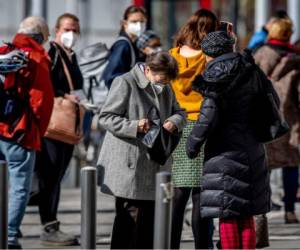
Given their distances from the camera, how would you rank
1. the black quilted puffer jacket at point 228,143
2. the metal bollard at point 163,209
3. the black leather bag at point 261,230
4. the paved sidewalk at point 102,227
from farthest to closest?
1. the paved sidewalk at point 102,227
2. the black leather bag at point 261,230
3. the black quilted puffer jacket at point 228,143
4. the metal bollard at point 163,209

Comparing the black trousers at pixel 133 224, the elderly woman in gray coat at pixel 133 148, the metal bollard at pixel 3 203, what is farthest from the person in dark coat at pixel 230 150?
the metal bollard at pixel 3 203

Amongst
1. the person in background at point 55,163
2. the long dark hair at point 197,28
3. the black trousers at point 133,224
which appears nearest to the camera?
the black trousers at point 133,224

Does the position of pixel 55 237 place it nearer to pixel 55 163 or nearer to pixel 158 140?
pixel 55 163

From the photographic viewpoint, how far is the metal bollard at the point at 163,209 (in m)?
7.46

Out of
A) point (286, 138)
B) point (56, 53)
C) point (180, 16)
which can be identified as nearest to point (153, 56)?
point (56, 53)

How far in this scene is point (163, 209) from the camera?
7465 mm

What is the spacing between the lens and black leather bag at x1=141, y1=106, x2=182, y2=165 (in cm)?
838

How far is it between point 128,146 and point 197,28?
4.16 ft

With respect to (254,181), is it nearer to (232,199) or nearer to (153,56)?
(232,199)

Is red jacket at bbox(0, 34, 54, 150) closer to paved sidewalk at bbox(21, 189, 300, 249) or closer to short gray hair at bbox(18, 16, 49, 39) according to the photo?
short gray hair at bbox(18, 16, 49, 39)

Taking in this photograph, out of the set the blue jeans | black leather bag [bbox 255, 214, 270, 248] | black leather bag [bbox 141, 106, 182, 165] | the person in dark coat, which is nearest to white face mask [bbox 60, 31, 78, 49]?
the blue jeans

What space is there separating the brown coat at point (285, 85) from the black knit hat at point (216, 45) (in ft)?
10.1

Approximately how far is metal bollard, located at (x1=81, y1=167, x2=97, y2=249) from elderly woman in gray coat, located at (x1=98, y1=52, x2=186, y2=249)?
2.27 feet

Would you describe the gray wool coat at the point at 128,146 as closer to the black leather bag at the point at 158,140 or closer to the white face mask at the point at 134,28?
the black leather bag at the point at 158,140
